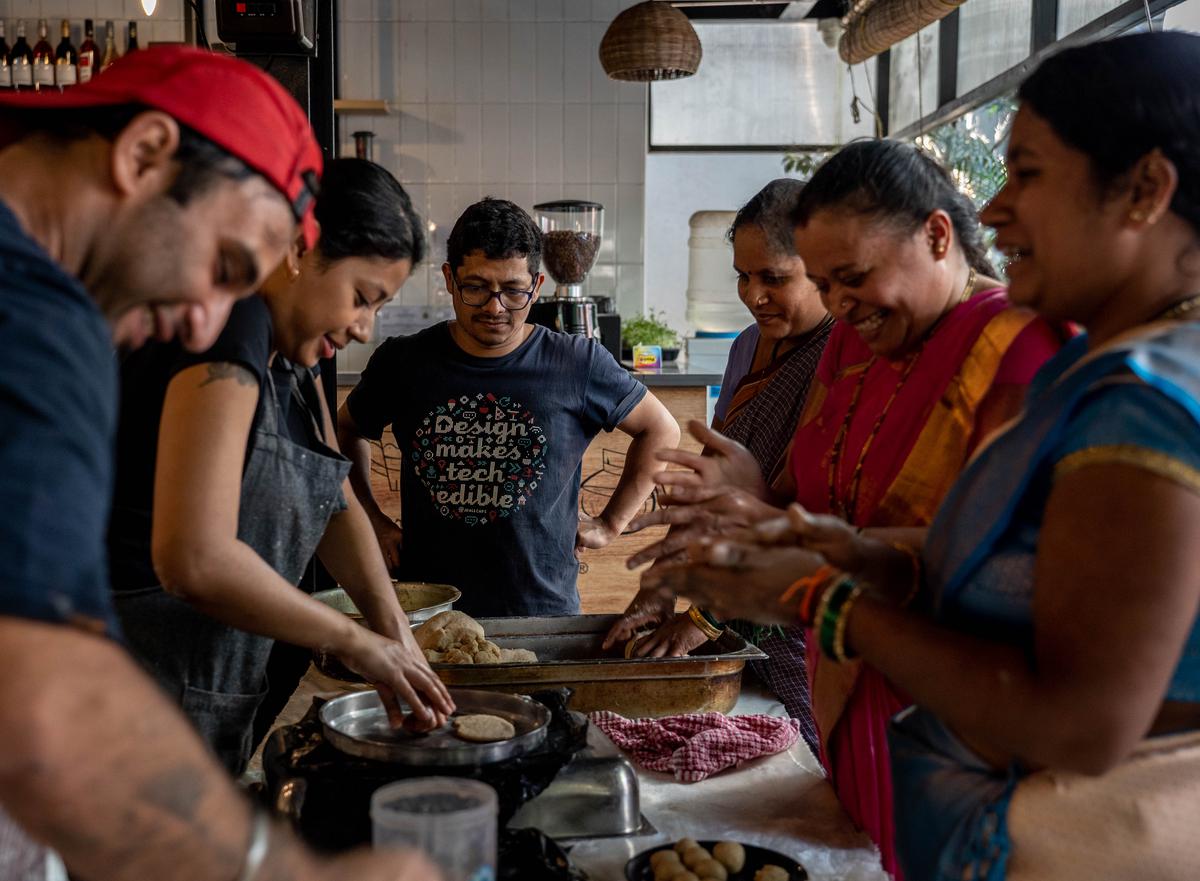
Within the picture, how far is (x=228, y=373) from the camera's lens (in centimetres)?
155

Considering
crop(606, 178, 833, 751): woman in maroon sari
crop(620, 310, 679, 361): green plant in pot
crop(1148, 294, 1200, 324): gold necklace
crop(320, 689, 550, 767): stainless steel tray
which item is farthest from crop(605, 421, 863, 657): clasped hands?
crop(620, 310, 679, 361): green plant in pot

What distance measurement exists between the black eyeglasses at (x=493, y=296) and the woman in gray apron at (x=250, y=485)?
944 mm

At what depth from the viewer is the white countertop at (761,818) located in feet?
4.87

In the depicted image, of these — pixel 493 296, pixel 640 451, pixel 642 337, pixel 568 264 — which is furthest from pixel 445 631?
pixel 642 337

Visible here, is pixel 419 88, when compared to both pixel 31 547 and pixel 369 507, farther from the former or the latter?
pixel 31 547

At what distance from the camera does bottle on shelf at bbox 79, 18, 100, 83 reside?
5836mm

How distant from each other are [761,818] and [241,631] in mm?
773

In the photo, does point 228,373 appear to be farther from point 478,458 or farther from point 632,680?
point 478,458

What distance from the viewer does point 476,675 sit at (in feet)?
6.40

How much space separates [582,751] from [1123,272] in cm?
86

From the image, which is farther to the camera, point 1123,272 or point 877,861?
point 877,861

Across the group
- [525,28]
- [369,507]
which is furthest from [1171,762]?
[525,28]

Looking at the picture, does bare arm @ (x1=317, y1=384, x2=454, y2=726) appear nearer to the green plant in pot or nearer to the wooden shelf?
the green plant in pot

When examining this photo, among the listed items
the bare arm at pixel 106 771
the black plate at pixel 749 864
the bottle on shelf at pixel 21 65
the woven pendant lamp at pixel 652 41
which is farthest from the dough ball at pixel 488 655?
the bottle on shelf at pixel 21 65
